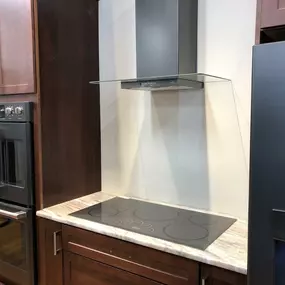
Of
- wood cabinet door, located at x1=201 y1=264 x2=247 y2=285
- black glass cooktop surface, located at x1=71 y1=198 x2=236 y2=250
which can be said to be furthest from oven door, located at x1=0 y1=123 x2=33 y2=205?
wood cabinet door, located at x1=201 y1=264 x2=247 y2=285

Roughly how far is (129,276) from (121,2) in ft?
5.29

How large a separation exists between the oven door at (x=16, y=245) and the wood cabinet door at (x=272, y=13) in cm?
152

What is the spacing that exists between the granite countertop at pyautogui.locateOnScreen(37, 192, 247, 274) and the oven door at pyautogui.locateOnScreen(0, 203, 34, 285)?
5.7 inches

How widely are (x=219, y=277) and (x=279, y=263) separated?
318mm

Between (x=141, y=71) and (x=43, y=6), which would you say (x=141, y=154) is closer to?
(x=141, y=71)

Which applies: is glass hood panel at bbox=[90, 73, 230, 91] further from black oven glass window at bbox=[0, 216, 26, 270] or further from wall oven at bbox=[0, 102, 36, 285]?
black oven glass window at bbox=[0, 216, 26, 270]

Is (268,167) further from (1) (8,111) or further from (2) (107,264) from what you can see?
(1) (8,111)

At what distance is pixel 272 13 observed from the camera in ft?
3.72

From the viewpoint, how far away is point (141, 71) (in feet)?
5.82

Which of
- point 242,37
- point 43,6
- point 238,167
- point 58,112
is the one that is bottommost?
point 238,167

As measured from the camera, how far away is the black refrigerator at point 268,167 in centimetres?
93

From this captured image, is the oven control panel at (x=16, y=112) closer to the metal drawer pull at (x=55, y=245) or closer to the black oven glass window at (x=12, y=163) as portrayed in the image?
the black oven glass window at (x=12, y=163)

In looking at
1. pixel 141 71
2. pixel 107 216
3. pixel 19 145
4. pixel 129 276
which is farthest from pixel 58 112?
pixel 129 276

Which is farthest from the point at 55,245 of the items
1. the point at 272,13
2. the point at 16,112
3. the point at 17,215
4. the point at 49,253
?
the point at 272,13
